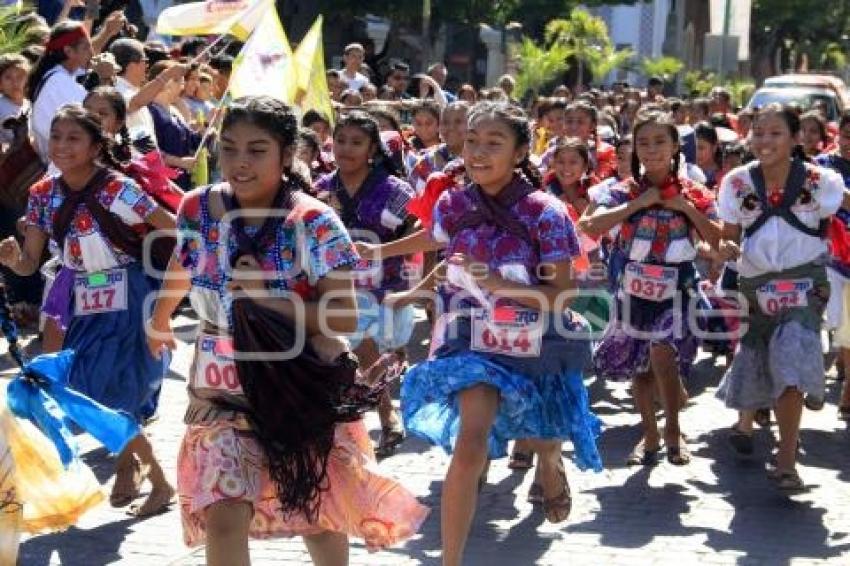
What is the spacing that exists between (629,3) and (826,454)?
35.5 m

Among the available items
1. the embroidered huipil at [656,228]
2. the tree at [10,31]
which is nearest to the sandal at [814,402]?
the embroidered huipil at [656,228]

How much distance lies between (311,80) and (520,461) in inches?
206

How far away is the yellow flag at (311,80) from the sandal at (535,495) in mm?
5594

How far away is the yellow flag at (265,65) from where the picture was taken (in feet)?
38.2

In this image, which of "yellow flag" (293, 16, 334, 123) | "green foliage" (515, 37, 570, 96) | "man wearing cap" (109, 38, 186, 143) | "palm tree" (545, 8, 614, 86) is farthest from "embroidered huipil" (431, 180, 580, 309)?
"palm tree" (545, 8, 614, 86)

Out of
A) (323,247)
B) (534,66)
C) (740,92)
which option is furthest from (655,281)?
(740,92)

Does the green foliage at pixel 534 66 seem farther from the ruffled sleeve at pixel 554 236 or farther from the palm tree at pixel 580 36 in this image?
the ruffled sleeve at pixel 554 236

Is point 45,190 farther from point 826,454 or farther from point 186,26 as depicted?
point 186,26

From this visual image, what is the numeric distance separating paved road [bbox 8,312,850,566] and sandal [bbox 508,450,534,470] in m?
0.10

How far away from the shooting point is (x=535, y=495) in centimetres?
771

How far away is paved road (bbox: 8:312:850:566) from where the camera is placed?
676 centimetres

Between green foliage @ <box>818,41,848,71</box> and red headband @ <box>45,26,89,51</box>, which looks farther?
green foliage @ <box>818,41,848,71</box>

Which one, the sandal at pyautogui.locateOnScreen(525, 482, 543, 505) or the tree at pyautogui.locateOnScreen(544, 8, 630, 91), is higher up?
the tree at pyautogui.locateOnScreen(544, 8, 630, 91)

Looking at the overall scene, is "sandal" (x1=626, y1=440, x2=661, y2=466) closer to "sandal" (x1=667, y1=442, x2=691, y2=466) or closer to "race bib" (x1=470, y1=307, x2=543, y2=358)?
"sandal" (x1=667, y1=442, x2=691, y2=466)
